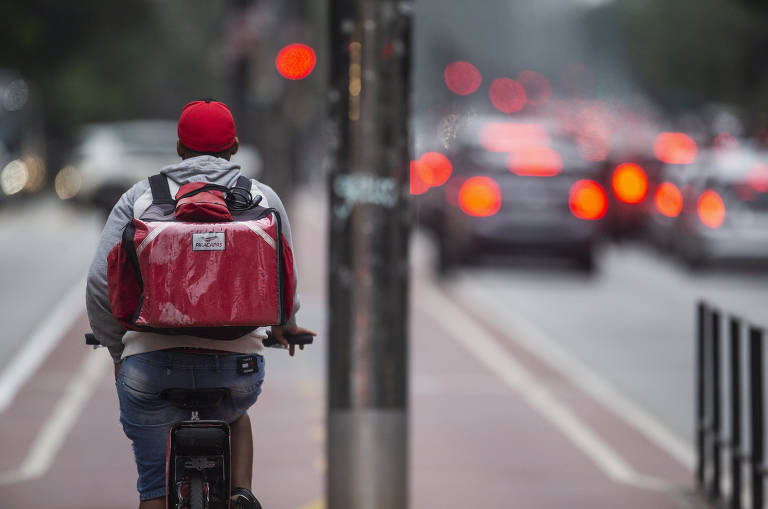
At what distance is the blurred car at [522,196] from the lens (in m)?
18.7

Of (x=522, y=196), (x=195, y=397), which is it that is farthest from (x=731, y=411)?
(x=522, y=196)

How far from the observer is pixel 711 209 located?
790 inches

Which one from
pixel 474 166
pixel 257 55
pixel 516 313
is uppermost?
pixel 257 55

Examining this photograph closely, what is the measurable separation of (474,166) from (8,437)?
34.2 ft

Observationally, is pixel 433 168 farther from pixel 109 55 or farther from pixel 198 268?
pixel 109 55

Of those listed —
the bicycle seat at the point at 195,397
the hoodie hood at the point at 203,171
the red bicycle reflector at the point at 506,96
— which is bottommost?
the bicycle seat at the point at 195,397

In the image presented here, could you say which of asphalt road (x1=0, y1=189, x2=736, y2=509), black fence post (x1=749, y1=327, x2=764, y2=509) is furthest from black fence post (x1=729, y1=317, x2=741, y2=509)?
asphalt road (x1=0, y1=189, x2=736, y2=509)

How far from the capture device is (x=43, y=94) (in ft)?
164

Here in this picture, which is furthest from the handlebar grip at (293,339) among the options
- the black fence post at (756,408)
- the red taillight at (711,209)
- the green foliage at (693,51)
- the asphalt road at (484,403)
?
the green foliage at (693,51)

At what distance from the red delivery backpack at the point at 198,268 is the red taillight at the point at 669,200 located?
17955mm

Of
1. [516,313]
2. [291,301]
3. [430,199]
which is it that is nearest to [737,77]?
[430,199]

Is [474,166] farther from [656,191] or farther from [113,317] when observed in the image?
[113,317]

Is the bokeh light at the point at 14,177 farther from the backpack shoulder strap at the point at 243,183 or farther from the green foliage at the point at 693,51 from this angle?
the backpack shoulder strap at the point at 243,183

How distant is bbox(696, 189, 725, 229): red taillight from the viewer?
784 inches
